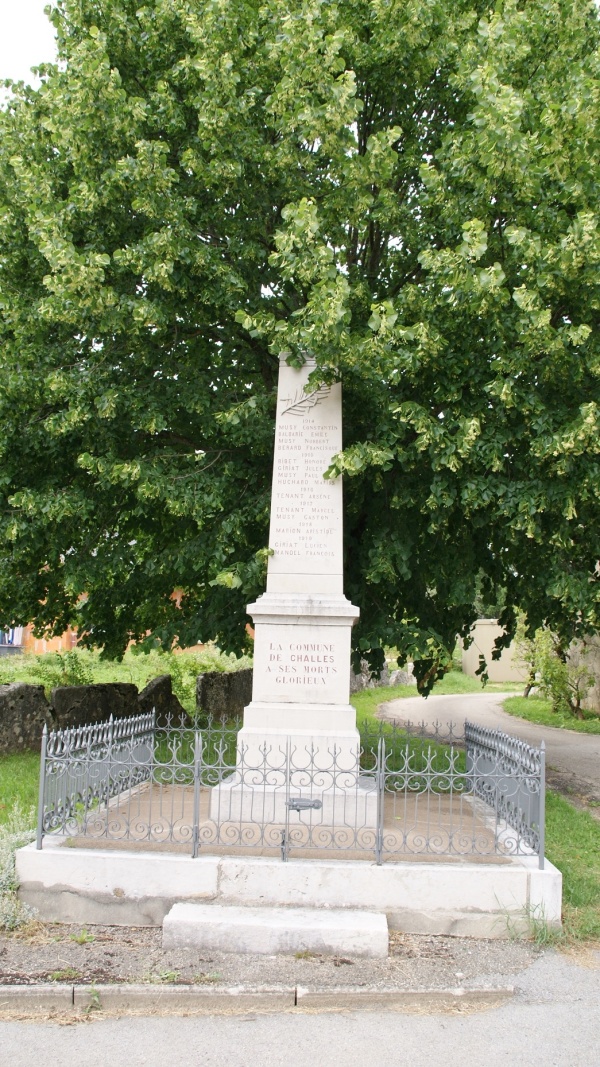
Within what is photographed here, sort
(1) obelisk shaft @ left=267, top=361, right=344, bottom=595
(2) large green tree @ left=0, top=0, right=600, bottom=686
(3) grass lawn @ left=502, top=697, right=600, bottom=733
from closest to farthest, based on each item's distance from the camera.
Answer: (1) obelisk shaft @ left=267, top=361, right=344, bottom=595
(2) large green tree @ left=0, top=0, right=600, bottom=686
(3) grass lawn @ left=502, top=697, right=600, bottom=733

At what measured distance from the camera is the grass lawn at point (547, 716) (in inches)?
800

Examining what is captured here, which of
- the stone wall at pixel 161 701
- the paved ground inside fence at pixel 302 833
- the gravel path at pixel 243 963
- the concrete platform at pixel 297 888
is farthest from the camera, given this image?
the stone wall at pixel 161 701

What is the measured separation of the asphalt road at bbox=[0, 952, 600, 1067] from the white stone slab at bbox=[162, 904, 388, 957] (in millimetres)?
654

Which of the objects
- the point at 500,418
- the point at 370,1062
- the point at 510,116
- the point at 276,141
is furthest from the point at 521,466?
the point at 370,1062

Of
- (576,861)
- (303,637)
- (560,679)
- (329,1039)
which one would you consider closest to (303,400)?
(303,637)

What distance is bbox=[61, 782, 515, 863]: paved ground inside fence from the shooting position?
247 inches

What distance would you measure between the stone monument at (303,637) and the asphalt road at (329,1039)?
6.92 ft

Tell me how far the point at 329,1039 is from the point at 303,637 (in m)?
3.74

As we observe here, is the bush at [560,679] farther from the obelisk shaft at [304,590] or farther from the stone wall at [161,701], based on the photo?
the obelisk shaft at [304,590]

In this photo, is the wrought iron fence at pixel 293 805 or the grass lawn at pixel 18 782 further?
the grass lawn at pixel 18 782

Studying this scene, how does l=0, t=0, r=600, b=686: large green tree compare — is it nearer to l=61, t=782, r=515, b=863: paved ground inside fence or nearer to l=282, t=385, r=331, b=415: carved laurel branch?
l=282, t=385, r=331, b=415: carved laurel branch

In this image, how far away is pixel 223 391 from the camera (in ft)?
34.2

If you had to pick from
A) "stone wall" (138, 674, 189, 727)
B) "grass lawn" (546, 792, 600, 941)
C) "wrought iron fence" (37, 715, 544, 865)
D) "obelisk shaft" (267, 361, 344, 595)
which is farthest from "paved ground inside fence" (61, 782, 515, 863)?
"stone wall" (138, 674, 189, 727)

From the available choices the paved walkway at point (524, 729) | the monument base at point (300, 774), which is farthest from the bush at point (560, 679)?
the monument base at point (300, 774)
